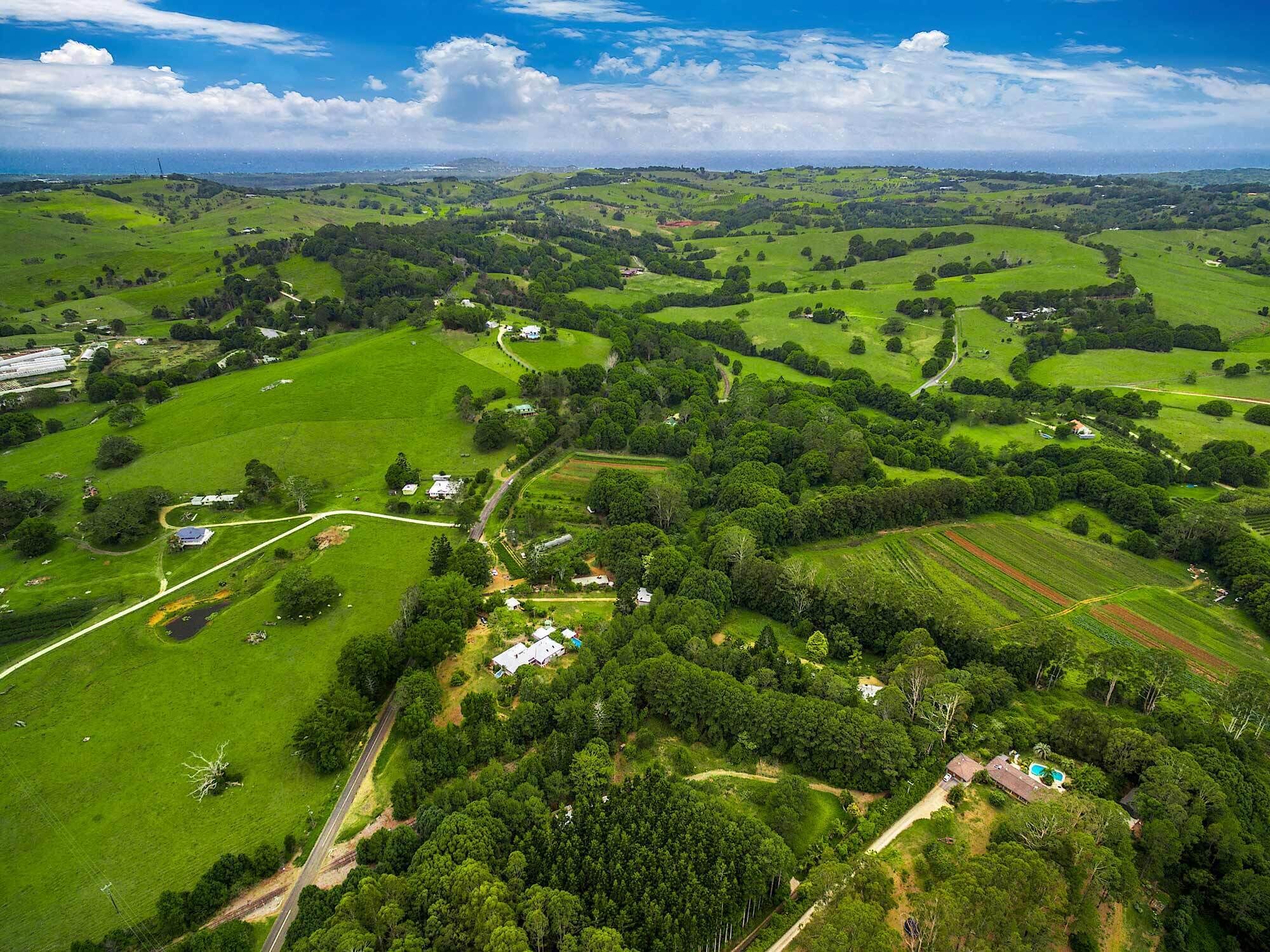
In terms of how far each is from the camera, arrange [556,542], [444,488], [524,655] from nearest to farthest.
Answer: [524,655]
[556,542]
[444,488]

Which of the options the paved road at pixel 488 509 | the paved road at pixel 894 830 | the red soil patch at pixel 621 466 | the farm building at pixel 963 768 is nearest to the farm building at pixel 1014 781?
the farm building at pixel 963 768

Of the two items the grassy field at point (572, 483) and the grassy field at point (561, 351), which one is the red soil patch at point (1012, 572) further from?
the grassy field at point (561, 351)

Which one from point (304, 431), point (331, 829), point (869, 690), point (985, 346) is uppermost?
point (985, 346)

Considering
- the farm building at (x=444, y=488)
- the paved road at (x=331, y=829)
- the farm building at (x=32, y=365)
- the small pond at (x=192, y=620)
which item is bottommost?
the paved road at (x=331, y=829)

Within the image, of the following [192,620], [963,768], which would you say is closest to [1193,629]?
[963,768]

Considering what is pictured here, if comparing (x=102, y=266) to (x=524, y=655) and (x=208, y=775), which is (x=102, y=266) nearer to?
(x=208, y=775)

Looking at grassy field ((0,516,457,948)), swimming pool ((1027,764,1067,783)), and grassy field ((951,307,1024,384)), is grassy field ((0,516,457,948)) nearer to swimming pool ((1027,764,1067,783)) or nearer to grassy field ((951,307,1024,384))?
swimming pool ((1027,764,1067,783))

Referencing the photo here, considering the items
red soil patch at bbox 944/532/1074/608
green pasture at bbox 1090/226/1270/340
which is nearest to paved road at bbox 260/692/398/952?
red soil patch at bbox 944/532/1074/608

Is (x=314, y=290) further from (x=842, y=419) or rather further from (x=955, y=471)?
(x=955, y=471)
